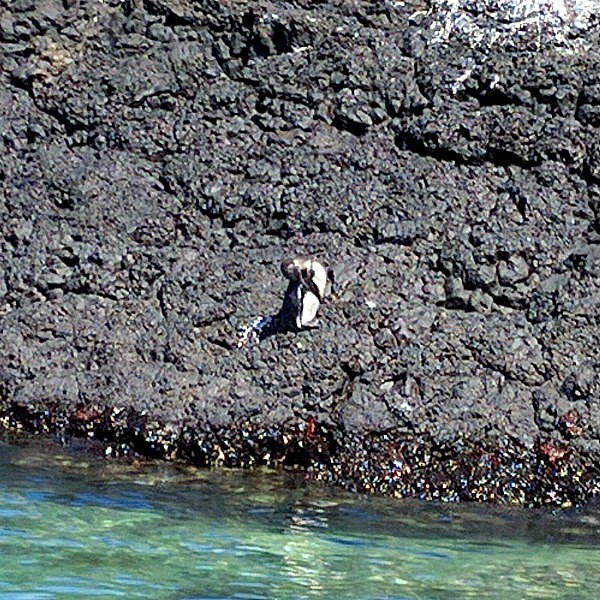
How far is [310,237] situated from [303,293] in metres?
0.59

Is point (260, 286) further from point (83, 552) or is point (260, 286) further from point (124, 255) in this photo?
point (83, 552)

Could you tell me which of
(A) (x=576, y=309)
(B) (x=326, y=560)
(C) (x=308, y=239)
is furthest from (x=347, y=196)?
(B) (x=326, y=560)

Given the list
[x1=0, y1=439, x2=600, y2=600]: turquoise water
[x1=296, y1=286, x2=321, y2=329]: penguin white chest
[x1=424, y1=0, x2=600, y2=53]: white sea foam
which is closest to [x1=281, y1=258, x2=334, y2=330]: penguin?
[x1=296, y1=286, x2=321, y2=329]: penguin white chest

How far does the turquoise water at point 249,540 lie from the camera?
17.4ft

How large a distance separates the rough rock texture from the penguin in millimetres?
96

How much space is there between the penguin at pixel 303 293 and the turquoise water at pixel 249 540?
0.87 metres

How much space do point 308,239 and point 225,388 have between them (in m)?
1.04

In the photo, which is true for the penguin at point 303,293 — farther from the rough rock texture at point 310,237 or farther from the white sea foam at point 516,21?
the white sea foam at point 516,21

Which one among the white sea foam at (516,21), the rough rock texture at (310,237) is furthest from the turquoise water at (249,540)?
the white sea foam at (516,21)

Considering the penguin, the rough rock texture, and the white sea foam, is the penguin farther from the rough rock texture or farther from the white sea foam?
the white sea foam

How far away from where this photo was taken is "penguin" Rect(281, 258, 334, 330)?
285 inches

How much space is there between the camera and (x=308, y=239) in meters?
7.74

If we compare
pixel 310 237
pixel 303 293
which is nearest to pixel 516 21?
pixel 310 237

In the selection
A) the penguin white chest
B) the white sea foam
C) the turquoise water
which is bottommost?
the turquoise water
